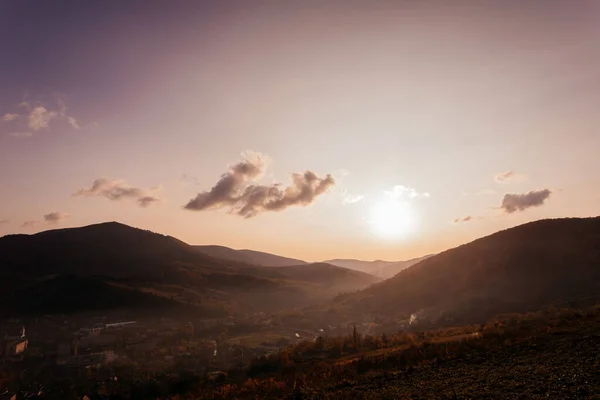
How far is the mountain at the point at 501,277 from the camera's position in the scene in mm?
80000

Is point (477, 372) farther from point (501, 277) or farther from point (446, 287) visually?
point (446, 287)

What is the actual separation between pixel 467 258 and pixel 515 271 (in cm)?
1641

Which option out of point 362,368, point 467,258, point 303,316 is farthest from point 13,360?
point 467,258

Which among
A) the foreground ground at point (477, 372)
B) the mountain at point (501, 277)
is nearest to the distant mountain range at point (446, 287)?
the mountain at point (501, 277)

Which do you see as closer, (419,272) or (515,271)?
(515,271)

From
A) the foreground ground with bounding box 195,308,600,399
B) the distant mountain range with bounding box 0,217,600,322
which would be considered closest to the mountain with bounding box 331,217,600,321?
the distant mountain range with bounding box 0,217,600,322

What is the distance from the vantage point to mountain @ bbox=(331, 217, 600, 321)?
80.0 meters

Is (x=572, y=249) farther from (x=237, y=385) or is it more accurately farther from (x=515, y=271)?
(x=237, y=385)

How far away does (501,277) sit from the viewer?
94750 millimetres

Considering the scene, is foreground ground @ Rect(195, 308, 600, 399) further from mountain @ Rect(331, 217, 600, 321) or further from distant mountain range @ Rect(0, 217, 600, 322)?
mountain @ Rect(331, 217, 600, 321)

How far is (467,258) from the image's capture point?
111 m

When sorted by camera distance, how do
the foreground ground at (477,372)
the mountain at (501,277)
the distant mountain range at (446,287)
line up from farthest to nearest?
the distant mountain range at (446,287) → the mountain at (501,277) → the foreground ground at (477,372)

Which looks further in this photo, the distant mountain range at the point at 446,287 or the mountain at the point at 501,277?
the distant mountain range at the point at 446,287

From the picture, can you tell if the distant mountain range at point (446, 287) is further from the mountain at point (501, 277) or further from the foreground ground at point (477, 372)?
the foreground ground at point (477, 372)
